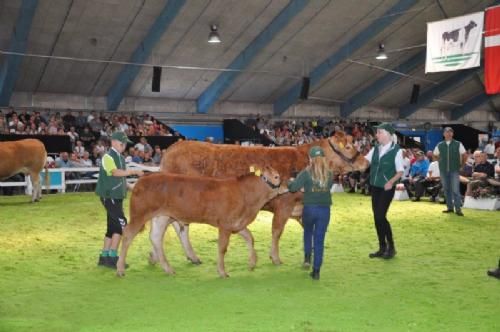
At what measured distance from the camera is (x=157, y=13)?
67.3ft

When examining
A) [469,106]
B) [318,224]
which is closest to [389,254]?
[318,224]

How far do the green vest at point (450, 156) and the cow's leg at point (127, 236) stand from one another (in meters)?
7.95

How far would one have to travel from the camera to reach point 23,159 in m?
14.5

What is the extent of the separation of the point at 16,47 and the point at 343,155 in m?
15.5

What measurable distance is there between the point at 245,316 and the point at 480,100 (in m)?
40.0

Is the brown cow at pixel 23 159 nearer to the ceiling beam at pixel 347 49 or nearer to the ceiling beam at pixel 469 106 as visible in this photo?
the ceiling beam at pixel 347 49

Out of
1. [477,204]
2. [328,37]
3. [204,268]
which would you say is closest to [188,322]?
[204,268]

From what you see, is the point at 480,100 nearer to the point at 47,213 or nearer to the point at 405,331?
the point at 47,213

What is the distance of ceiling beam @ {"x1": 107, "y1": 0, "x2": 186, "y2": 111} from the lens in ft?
65.4

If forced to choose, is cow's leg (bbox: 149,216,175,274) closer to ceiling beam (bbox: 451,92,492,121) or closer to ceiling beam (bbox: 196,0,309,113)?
ceiling beam (bbox: 196,0,309,113)

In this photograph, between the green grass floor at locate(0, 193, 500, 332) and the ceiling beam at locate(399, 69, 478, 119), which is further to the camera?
the ceiling beam at locate(399, 69, 478, 119)

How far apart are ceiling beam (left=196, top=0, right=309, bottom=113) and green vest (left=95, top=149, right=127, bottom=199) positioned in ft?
51.9

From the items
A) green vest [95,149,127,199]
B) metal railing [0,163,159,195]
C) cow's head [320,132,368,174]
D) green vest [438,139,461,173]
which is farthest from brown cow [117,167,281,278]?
metal railing [0,163,159,195]

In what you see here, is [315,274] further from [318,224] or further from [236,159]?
[236,159]
